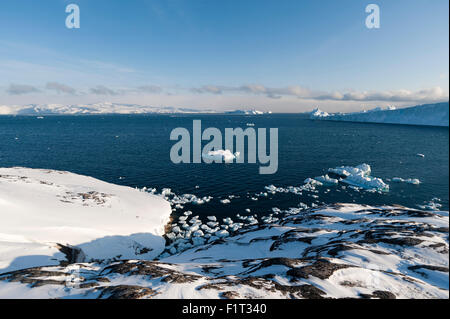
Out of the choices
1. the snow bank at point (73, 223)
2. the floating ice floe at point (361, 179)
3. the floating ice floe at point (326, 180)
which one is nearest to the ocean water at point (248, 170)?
the floating ice floe at point (326, 180)

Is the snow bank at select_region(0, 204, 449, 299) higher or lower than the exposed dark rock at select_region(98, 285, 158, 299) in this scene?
lower

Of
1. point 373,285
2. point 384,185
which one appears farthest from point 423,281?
point 384,185

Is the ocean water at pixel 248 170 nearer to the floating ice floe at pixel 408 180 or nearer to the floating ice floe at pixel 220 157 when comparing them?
the floating ice floe at pixel 408 180

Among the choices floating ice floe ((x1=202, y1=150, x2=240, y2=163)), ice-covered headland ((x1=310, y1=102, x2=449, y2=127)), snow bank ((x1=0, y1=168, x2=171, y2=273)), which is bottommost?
snow bank ((x1=0, y1=168, x2=171, y2=273))

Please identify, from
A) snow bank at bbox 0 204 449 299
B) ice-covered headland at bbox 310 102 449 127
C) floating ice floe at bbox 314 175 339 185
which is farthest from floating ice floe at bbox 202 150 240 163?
ice-covered headland at bbox 310 102 449 127

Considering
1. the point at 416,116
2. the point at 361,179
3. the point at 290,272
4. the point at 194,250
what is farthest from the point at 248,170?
the point at 416,116

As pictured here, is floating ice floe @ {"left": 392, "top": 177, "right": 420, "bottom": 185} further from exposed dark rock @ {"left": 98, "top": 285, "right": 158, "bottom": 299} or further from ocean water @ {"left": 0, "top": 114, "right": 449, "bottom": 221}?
exposed dark rock @ {"left": 98, "top": 285, "right": 158, "bottom": 299}
